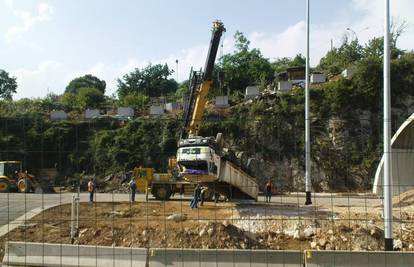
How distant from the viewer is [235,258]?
12164mm

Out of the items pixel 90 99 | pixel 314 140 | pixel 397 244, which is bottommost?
pixel 397 244

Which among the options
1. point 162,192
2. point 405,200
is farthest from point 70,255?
point 405,200

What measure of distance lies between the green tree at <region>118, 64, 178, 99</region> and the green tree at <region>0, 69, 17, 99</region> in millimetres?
29902

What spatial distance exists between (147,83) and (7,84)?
3565 cm

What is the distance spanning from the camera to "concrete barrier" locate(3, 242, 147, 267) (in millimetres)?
12472

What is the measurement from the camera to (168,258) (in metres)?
12.3

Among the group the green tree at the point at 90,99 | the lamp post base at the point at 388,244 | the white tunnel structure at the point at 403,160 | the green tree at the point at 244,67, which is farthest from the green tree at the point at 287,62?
the lamp post base at the point at 388,244

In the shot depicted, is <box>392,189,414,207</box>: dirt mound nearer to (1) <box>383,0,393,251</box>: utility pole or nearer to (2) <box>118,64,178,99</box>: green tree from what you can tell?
(1) <box>383,0,393,251</box>: utility pole

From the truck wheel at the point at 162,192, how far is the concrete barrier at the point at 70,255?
17148 mm

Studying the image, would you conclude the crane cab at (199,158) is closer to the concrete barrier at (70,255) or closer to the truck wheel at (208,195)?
the truck wheel at (208,195)

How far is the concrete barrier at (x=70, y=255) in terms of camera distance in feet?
40.9

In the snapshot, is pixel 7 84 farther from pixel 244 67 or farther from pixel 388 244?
pixel 388 244

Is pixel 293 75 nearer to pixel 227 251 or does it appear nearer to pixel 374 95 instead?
pixel 374 95

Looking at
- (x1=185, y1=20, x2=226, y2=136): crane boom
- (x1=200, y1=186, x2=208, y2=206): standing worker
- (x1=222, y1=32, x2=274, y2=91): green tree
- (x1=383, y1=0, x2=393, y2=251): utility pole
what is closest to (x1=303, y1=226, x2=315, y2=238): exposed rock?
(x1=383, y1=0, x2=393, y2=251): utility pole
